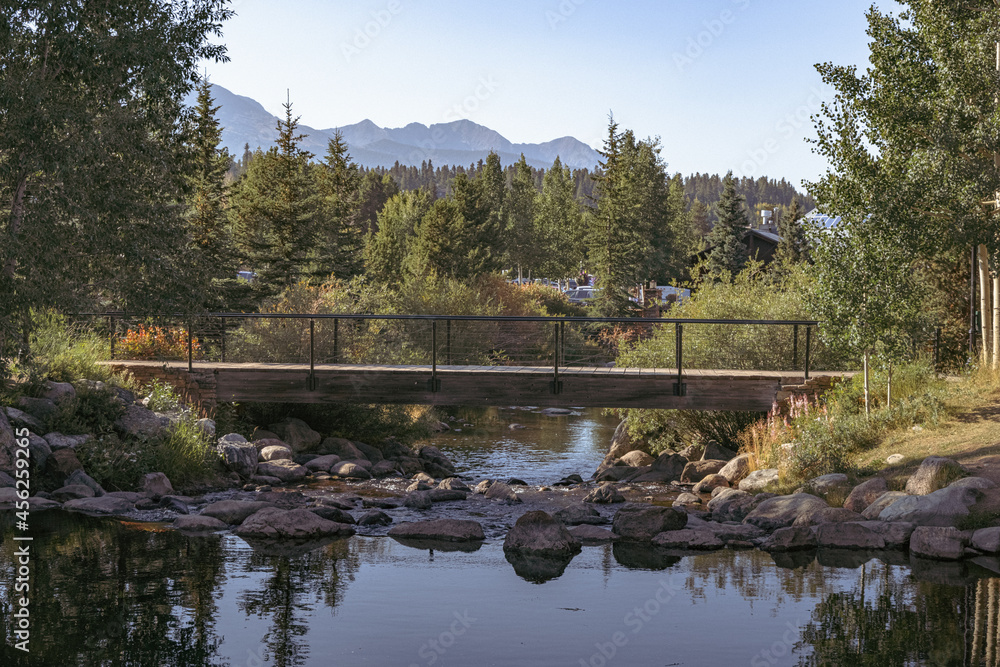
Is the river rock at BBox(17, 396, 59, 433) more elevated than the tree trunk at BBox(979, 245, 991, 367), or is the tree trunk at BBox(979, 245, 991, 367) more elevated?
the tree trunk at BBox(979, 245, 991, 367)

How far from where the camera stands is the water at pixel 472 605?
22.4 ft

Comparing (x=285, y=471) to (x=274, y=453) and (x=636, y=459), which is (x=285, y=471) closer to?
(x=274, y=453)

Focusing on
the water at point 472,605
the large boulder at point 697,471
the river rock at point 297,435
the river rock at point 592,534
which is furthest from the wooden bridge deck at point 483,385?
the water at point 472,605

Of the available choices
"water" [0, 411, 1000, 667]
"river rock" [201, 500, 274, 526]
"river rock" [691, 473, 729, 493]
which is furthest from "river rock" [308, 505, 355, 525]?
"river rock" [691, 473, 729, 493]

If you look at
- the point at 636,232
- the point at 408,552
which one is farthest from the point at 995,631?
the point at 636,232

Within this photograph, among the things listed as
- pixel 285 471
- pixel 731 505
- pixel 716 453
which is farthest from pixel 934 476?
pixel 285 471

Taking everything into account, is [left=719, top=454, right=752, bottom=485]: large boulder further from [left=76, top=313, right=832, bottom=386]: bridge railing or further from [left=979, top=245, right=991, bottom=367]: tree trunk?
[left=979, top=245, right=991, bottom=367]: tree trunk

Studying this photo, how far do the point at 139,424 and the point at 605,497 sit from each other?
6894mm

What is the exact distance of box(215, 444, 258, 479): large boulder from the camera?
47.9 ft

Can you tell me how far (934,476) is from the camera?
36.4ft

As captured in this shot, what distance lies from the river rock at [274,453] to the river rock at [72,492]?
4085mm

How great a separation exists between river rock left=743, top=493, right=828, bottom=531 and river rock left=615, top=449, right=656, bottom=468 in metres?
5.52

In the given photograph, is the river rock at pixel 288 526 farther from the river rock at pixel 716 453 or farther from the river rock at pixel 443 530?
the river rock at pixel 716 453

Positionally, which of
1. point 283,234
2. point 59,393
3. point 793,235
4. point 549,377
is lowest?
point 59,393
